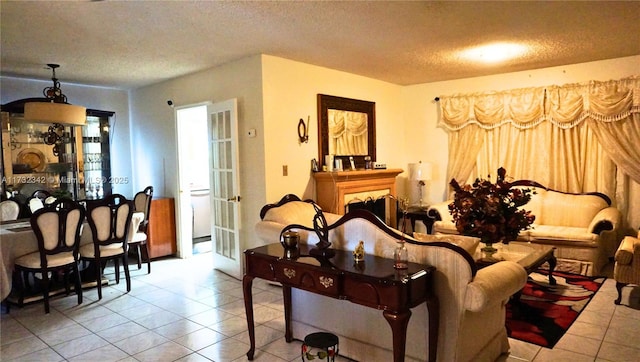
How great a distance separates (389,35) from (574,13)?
151 centimetres

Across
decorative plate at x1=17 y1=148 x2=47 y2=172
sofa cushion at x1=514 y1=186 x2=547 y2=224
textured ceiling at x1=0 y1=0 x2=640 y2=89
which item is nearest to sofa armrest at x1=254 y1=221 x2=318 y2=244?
textured ceiling at x1=0 y1=0 x2=640 y2=89

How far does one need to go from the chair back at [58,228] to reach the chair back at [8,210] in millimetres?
1385

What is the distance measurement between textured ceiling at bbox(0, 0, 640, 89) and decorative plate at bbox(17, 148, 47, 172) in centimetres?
101

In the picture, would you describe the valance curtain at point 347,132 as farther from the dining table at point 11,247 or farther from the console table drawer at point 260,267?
the dining table at point 11,247

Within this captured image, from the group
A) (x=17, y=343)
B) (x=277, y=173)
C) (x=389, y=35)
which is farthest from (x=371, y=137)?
(x=17, y=343)

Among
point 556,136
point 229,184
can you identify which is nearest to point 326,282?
point 229,184

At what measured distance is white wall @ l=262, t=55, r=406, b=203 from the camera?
453 centimetres

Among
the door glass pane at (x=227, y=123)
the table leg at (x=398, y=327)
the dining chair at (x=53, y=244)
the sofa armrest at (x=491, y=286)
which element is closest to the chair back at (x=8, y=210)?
the dining chair at (x=53, y=244)

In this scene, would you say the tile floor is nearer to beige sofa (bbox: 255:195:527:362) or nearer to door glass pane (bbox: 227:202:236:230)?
beige sofa (bbox: 255:195:527:362)

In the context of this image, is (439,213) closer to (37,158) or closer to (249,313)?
(249,313)

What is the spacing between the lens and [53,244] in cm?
384

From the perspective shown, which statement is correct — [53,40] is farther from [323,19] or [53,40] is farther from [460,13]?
[460,13]

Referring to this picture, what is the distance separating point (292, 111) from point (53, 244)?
2.77m

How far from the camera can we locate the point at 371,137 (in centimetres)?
607
